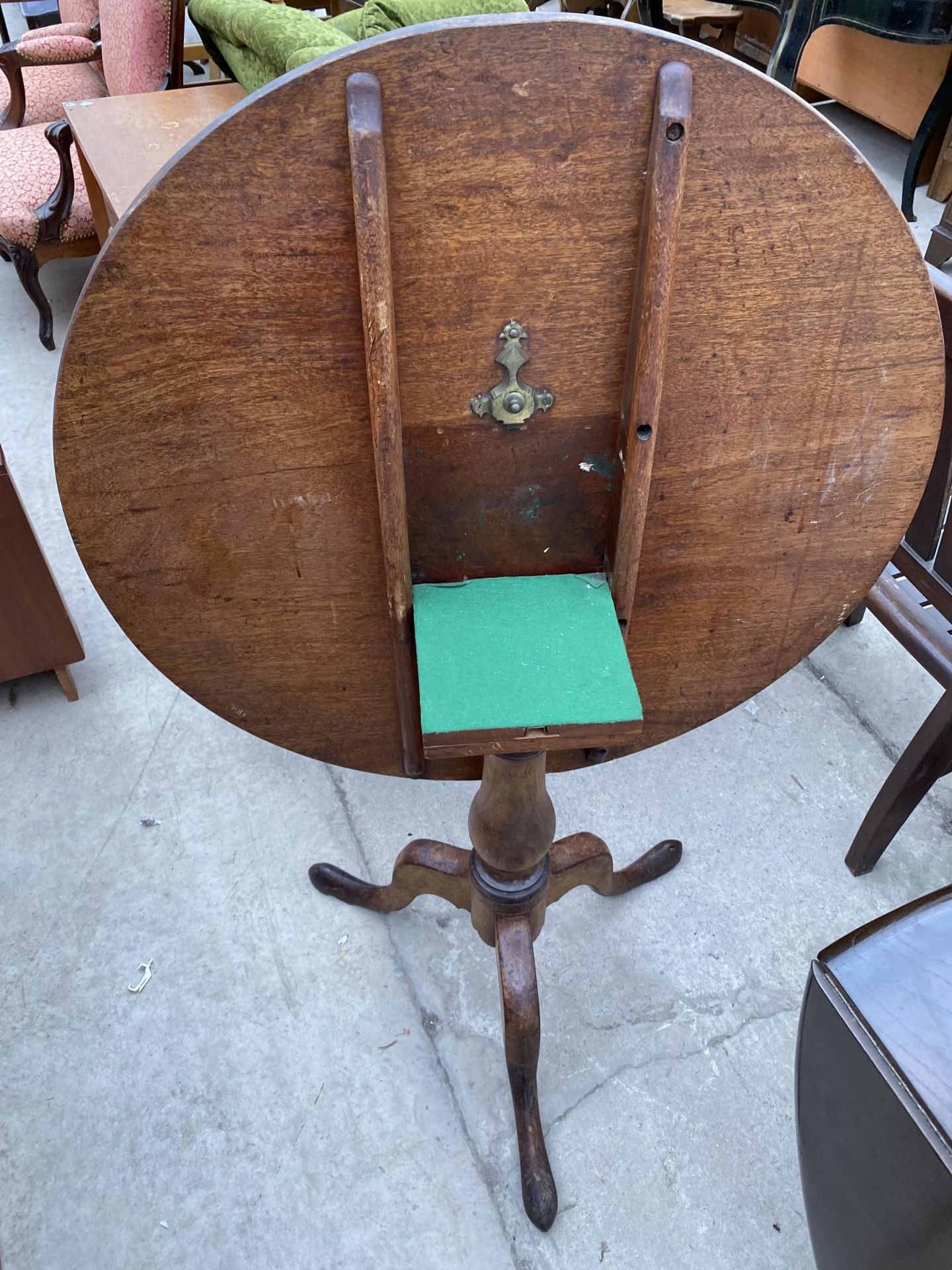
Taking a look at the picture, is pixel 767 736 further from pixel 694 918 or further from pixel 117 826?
pixel 117 826

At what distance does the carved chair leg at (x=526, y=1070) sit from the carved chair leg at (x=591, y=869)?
0.17 metres

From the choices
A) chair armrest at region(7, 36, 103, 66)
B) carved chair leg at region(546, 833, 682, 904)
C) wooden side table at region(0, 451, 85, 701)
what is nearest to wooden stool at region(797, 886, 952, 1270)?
carved chair leg at region(546, 833, 682, 904)

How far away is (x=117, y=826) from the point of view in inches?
86.4

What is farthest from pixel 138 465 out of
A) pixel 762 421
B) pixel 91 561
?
pixel 762 421

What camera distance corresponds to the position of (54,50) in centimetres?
406

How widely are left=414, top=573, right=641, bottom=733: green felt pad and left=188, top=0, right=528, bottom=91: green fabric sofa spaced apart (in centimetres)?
160

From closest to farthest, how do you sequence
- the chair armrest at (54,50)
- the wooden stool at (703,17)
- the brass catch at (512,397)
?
the brass catch at (512,397) → the chair armrest at (54,50) → the wooden stool at (703,17)

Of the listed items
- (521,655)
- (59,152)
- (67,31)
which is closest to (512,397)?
(521,655)

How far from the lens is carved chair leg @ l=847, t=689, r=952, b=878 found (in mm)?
1828

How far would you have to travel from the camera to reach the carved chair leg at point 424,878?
1.82 meters

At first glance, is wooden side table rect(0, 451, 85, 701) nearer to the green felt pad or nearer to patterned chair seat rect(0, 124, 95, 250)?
the green felt pad

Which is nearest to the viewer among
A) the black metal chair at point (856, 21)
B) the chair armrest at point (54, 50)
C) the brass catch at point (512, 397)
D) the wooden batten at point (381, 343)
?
the wooden batten at point (381, 343)

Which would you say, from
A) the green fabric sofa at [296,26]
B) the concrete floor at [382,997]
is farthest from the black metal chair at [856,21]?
the concrete floor at [382,997]

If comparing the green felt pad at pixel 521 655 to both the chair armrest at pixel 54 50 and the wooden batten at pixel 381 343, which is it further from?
the chair armrest at pixel 54 50
